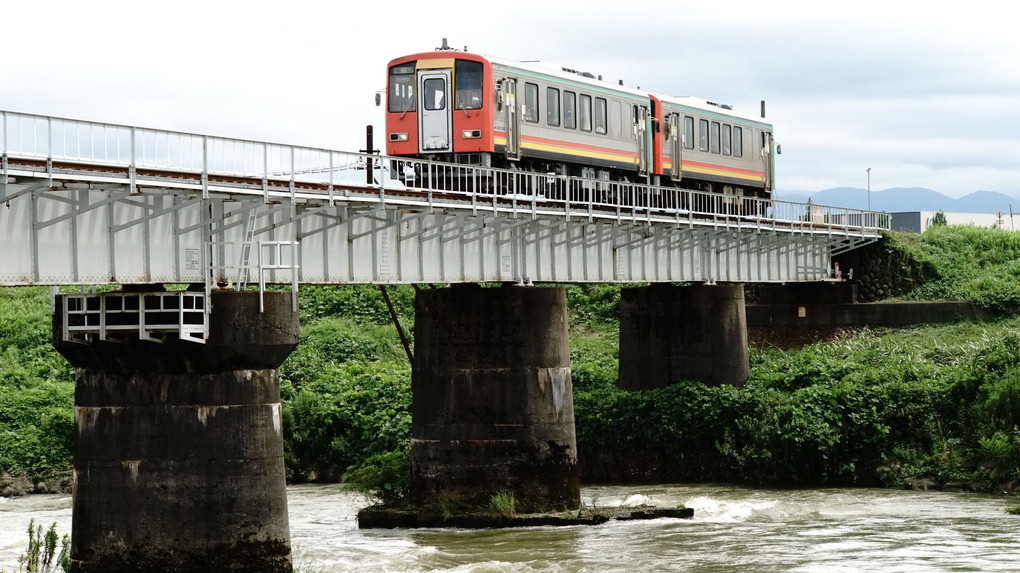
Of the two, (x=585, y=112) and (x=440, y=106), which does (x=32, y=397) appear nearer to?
(x=440, y=106)

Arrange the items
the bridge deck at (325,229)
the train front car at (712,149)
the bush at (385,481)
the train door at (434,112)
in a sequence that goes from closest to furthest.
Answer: the bridge deck at (325,229), the bush at (385,481), the train door at (434,112), the train front car at (712,149)

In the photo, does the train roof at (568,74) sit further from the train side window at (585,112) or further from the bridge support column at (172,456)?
the bridge support column at (172,456)

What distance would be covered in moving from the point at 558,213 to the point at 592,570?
9.33 meters

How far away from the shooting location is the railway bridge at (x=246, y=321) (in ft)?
72.4

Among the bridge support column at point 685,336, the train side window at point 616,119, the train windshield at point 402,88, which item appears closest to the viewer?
the train windshield at point 402,88

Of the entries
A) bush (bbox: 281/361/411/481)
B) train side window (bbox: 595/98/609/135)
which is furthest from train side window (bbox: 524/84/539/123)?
bush (bbox: 281/361/411/481)

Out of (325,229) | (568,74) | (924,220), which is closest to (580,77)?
(568,74)

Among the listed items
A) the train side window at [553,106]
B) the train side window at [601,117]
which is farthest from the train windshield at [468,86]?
the train side window at [601,117]

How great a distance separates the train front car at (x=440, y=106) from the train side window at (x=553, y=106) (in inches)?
109

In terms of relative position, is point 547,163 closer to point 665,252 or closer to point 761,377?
point 665,252

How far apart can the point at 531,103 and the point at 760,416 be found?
10726 mm

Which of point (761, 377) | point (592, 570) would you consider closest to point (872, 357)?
point (761, 377)

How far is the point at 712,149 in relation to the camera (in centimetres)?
4712

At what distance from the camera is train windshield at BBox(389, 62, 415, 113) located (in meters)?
36.2
